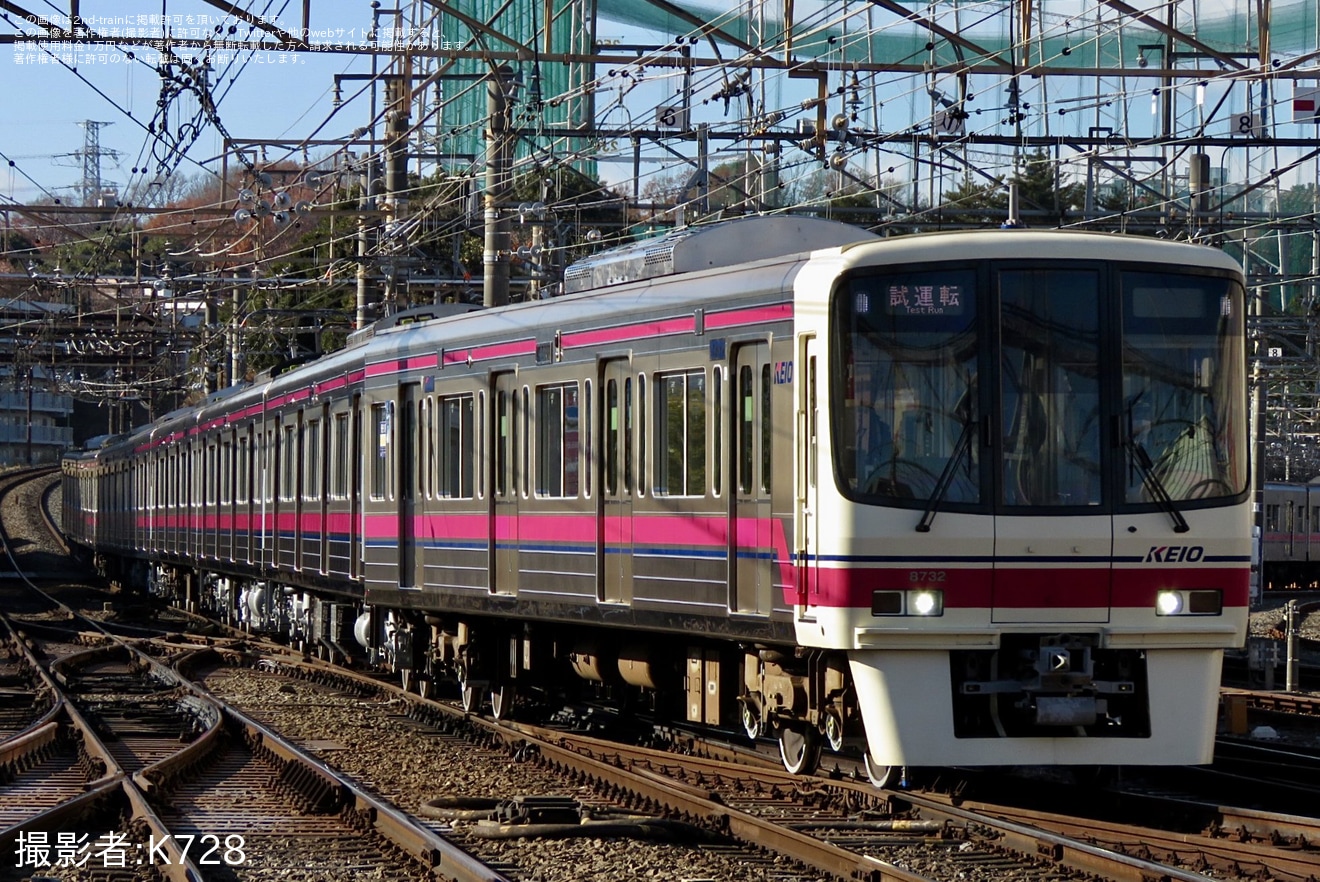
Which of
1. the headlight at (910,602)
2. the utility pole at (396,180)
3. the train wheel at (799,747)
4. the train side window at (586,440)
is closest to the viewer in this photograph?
the headlight at (910,602)

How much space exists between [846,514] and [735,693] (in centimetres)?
246

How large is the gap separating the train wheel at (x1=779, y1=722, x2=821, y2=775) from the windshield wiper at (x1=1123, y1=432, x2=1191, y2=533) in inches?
89.2

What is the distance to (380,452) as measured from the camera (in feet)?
53.6

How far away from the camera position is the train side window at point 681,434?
10906 millimetres

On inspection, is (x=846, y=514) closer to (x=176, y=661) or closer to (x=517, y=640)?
(x=517, y=640)

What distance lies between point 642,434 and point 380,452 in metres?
5.24

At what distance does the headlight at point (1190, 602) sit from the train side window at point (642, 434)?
10.9ft

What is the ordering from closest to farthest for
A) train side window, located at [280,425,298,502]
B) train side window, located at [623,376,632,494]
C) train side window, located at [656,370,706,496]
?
train side window, located at [656,370,706,496] → train side window, located at [623,376,632,494] → train side window, located at [280,425,298,502]

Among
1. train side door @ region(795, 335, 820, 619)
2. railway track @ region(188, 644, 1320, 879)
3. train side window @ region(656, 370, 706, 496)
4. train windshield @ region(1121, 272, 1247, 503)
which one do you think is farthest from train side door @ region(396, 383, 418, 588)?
train windshield @ region(1121, 272, 1247, 503)

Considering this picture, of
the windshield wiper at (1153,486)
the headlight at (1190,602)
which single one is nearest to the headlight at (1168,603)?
the headlight at (1190,602)

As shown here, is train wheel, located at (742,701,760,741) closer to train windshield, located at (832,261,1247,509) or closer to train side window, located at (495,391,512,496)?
train windshield, located at (832,261,1247,509)

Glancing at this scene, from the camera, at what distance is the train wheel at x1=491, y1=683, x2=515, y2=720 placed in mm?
14891

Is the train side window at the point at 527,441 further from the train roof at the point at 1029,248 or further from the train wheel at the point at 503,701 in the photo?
the train roof at the point at 1029,248

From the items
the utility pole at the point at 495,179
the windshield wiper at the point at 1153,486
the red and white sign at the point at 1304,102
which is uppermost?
the red and white sign at the point at 1304,102
